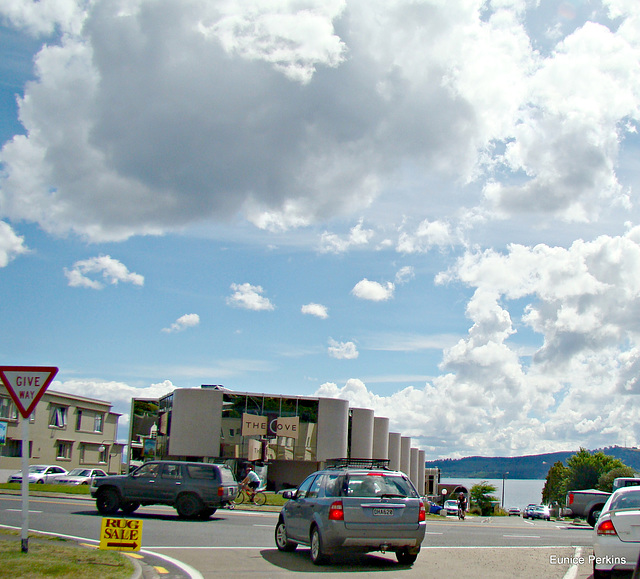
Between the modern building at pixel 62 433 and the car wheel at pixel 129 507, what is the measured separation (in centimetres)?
3194

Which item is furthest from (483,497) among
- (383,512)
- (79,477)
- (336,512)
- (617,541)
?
(617,541)

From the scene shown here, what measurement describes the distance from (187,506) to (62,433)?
39.5m

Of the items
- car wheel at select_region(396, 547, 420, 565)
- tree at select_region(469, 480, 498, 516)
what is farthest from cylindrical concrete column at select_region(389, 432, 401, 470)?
car wheel at select_region(396, 547, 420, 565)

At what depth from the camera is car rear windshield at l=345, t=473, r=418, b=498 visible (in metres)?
11.0

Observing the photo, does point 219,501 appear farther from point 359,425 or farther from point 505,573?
point 359,425

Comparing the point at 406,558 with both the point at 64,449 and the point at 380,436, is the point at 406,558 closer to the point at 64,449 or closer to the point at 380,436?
the point at 64,449

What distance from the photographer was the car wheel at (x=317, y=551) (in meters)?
10.7

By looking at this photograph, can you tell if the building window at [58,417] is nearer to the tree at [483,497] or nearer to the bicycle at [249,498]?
the bicycle at [249,498]

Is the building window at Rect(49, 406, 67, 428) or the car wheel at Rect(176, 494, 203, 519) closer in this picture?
the car wheel at Rect(176, 494, 203, 519)

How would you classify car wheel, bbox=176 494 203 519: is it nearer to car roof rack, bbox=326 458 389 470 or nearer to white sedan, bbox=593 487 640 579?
car roof rack, bbox=326 458 389 470

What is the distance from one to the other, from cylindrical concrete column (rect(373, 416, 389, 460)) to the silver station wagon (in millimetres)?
55934

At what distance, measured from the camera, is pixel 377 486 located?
11.1 meters

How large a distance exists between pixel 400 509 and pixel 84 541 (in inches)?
248

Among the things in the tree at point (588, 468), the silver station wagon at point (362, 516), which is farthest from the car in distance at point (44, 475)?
the tree at point (588, 468)
